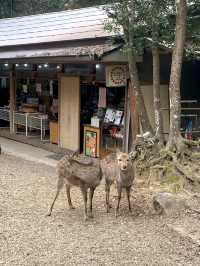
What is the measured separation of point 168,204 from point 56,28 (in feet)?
33.1

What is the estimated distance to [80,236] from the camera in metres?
7.04

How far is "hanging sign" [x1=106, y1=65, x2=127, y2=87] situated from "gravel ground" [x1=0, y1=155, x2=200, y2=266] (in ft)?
11.9

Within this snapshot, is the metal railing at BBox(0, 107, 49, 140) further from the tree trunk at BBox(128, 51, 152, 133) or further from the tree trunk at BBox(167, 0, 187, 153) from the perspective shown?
the tree trunk at BBox(167, 0, 187, 153)

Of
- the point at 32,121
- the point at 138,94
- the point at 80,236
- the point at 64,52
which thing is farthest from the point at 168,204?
the point at 32,121

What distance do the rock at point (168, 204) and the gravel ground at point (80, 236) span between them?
16 cm

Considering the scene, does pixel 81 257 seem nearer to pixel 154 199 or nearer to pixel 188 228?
pixel 188 228

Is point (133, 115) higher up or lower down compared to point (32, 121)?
higher up

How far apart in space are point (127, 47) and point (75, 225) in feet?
14.3

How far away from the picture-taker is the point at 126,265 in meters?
6.03

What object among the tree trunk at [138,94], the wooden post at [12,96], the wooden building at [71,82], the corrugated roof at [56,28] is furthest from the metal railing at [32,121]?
the tree trunk at [138,94]

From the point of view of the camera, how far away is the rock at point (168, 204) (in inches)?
313

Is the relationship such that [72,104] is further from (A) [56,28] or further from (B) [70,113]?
(A) [56,28]

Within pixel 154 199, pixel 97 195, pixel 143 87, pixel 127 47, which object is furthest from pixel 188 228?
pixel 143 87

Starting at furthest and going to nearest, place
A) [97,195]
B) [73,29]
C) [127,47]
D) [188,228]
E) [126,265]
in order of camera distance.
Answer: [73,29] → [127,47] → [97,195] → [188,228] → [126,265]
